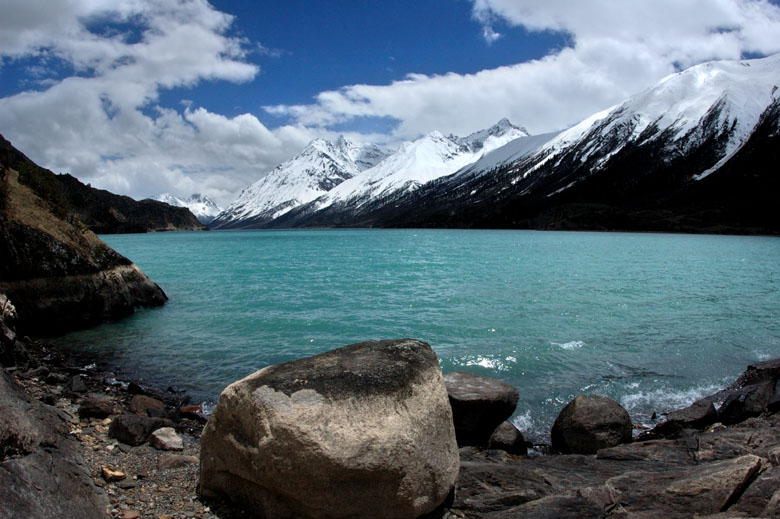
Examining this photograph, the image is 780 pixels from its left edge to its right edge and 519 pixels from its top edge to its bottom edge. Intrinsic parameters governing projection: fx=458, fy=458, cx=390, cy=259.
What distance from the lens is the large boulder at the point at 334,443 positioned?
5902 mm

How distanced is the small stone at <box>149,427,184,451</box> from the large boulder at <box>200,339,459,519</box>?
2568 mm

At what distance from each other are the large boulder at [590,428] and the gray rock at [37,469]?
9391mm

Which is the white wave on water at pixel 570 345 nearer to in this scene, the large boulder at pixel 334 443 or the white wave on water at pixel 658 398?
the white wave on water at pixel 658 398

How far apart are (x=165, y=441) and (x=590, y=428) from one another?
30.4 ft

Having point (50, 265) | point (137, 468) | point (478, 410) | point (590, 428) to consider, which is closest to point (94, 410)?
point (137, 468)

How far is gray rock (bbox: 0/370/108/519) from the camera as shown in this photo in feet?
17.0

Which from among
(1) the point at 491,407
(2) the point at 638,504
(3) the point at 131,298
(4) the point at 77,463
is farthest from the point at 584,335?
(3) the point at 131,298

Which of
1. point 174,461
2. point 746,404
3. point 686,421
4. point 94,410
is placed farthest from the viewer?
point 746,404

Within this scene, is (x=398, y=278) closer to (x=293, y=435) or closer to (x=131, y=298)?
(x=131, y=298)

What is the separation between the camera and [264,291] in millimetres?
33125

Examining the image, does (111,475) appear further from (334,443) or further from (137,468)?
(334,443)

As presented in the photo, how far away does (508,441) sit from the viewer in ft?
34.9

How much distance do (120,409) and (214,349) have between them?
23.1ft

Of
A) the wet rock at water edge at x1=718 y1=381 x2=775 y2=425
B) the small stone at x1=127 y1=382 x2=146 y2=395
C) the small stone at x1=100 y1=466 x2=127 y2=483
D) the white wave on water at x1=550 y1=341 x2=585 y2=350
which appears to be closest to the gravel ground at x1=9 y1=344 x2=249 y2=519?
the small stone at x1=100 y1=466 x2=127 y2=483
